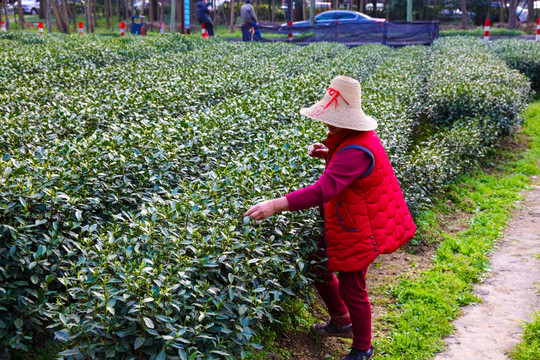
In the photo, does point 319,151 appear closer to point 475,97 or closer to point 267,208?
point 267,208

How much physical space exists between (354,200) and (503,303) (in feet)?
6.74

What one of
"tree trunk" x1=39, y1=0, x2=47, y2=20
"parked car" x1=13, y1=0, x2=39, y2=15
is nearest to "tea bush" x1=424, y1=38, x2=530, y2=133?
"tree trunk" x1=39, y1=0, x2=47, y2=20

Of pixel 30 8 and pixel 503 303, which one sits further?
pixel 30 8

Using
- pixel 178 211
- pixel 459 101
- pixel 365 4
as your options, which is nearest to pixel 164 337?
pixel 178 211

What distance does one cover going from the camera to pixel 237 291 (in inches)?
108

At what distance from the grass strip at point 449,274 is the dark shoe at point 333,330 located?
300 millimetres

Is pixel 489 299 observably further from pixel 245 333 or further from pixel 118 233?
A: pixel 118 233

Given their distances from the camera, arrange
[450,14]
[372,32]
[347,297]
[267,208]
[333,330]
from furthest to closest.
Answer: [450,14] < [372,32] < [333,330] < [347,297] < [267,208]

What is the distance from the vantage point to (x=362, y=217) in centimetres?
306

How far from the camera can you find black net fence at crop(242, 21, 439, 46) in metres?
22.4

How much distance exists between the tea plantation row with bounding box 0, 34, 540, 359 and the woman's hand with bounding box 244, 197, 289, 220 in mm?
218

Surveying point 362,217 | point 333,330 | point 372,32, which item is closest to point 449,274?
point 333,330

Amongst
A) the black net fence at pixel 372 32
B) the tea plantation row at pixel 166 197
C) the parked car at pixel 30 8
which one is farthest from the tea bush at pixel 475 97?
the parked car at pixel 30 8

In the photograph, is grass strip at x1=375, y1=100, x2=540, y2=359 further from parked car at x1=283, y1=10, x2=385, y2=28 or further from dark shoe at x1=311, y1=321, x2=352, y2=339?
parked car at x1=283, y1=10, x2=385, y2=28
